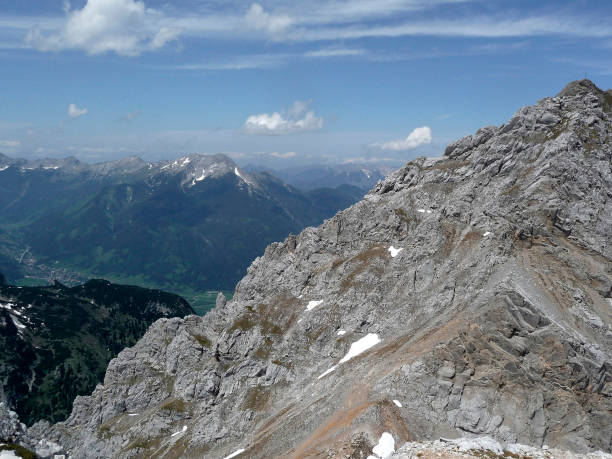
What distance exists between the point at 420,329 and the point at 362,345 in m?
15.4

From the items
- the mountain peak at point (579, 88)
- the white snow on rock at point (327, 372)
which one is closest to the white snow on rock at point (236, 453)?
the white snow on rock at point (327, 372)

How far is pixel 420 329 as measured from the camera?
263ft

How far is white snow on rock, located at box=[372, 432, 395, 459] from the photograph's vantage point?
56.5 m

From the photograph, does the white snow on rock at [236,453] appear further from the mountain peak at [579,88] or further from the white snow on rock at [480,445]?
the mountain peak at [579,88]

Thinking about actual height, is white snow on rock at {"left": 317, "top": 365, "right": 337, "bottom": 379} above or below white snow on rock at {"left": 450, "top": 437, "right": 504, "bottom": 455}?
below

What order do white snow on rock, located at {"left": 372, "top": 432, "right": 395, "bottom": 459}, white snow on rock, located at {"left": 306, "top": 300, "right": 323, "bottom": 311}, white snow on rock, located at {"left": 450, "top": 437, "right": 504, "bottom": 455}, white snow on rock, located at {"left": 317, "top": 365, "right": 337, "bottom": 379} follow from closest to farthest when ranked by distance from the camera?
white snow on rock, located at {"left": 450, "top": 437, "right": 504, "bottom": 455} → white snow on rock, located at {"left": 372, "top": 432, "right": 395, "bottom": 459} → white snow on rock, located at {"left": 317, "top": 365, "right": 337, "bottom": 379} → white snow on rock, located at {"left": 306, "top": 300, "right": 323, "bottom": 311}

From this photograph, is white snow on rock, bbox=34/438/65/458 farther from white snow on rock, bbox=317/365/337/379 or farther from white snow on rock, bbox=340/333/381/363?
white snow on rock, bbox=340/333/381/363

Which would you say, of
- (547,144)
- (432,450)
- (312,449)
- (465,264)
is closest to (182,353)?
(312,449)

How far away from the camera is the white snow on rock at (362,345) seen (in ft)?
292

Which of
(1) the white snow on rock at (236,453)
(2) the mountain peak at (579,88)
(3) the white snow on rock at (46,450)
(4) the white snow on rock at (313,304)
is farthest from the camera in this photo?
(2) the mountain peak at (579,88)

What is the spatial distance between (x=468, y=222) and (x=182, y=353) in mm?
84200

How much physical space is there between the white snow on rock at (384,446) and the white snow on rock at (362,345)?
97.4 ft

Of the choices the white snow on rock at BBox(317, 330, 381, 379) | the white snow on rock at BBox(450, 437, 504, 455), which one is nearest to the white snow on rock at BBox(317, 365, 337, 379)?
the white snow on rock at BBox(317, 330, 381, 379)

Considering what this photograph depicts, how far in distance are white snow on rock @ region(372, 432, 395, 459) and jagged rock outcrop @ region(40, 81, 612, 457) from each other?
2.05ft
